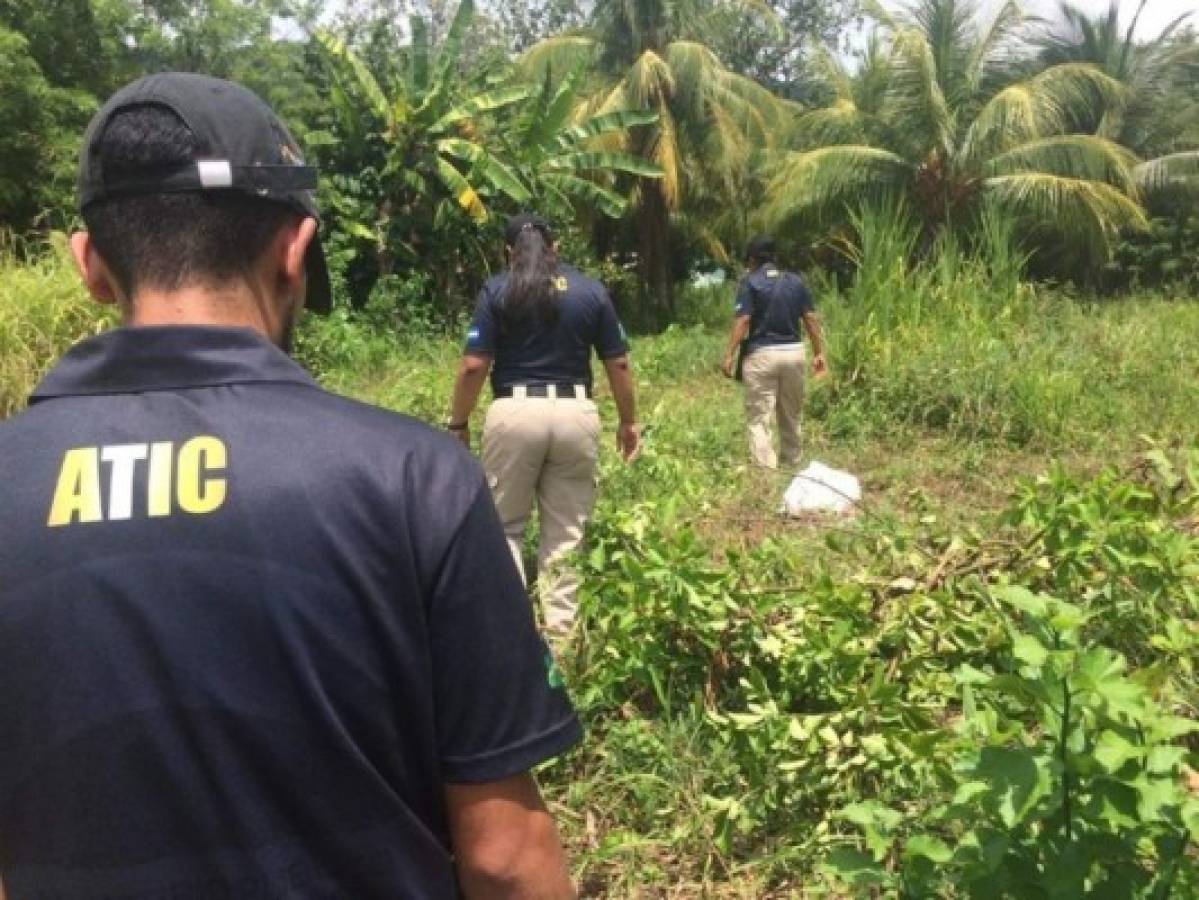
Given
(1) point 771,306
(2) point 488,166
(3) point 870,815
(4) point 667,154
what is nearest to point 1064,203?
(4) point 667,154

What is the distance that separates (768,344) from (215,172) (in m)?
6.00

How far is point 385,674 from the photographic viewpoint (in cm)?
103

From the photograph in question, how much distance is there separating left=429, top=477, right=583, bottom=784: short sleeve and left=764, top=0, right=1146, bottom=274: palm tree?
51.6 ft

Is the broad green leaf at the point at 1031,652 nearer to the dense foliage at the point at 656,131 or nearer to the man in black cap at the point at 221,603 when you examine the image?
the man in black cap at the point at 221,603

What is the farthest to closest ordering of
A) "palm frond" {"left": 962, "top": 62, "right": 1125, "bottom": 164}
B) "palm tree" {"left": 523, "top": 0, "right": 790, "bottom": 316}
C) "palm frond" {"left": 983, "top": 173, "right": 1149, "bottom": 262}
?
"palm tree" {"left": 523, "top": 0, "right": 790, "bottom": 316}
"palm frond" {"left": 962, "top": 62, "right": 1125, "bottom": 164}
"palm frond" {"left": 983, "top": 173, "right": 1149, "bottom": 262}

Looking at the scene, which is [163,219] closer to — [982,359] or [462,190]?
[982,359]

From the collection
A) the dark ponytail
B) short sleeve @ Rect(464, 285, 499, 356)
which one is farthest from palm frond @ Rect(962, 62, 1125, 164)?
short sleeve @ Rect(464, 285, 499, 356)

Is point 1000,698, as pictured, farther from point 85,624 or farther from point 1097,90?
point 1097,90

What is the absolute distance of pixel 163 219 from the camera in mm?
1062

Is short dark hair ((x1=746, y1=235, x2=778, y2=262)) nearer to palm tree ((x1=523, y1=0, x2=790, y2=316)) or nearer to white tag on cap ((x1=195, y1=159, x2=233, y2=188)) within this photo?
white tag on cap ((x1=195, y1=159, x2=233, y2=188))

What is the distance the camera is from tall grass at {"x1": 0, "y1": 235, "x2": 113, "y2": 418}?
8.13 m

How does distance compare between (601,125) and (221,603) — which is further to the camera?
(601,125)

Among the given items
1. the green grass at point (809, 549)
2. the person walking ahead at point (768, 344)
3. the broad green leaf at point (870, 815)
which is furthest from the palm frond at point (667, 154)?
the broad green leaf at point (870, 815)

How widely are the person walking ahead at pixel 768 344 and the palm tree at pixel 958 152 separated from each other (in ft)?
31.7
